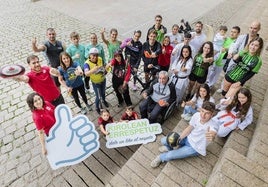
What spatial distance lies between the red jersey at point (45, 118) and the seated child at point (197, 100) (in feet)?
8.44

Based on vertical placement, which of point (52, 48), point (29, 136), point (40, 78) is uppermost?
point (52, 48)

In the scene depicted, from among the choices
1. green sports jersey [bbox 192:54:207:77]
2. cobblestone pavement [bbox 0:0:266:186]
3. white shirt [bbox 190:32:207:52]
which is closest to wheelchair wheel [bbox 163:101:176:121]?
green sports jersey [bbox 192:54:207:77]

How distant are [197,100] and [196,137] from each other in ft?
3.71

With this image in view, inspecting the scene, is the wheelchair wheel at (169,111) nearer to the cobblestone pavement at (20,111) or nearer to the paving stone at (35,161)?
the cobblestone pavement at (20,111)

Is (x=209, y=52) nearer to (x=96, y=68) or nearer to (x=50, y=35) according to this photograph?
(x=96, y=68)

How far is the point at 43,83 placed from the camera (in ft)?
14.1

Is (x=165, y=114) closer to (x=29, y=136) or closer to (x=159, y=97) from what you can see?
(x=159, y=97)

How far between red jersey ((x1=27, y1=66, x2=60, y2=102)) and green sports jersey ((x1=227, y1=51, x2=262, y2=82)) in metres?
3.83

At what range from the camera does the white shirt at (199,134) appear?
346 centimetres

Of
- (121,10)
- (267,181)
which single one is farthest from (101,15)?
(267,181)

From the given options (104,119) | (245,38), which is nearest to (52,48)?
(104,119)

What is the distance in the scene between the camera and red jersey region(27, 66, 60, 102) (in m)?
4.19

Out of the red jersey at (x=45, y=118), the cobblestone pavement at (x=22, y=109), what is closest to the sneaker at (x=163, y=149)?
the cobblestone pavement at (x=22, y=109)

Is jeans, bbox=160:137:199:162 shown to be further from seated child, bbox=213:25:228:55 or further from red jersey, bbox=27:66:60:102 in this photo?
seated child, bbox=213:25:228:55
